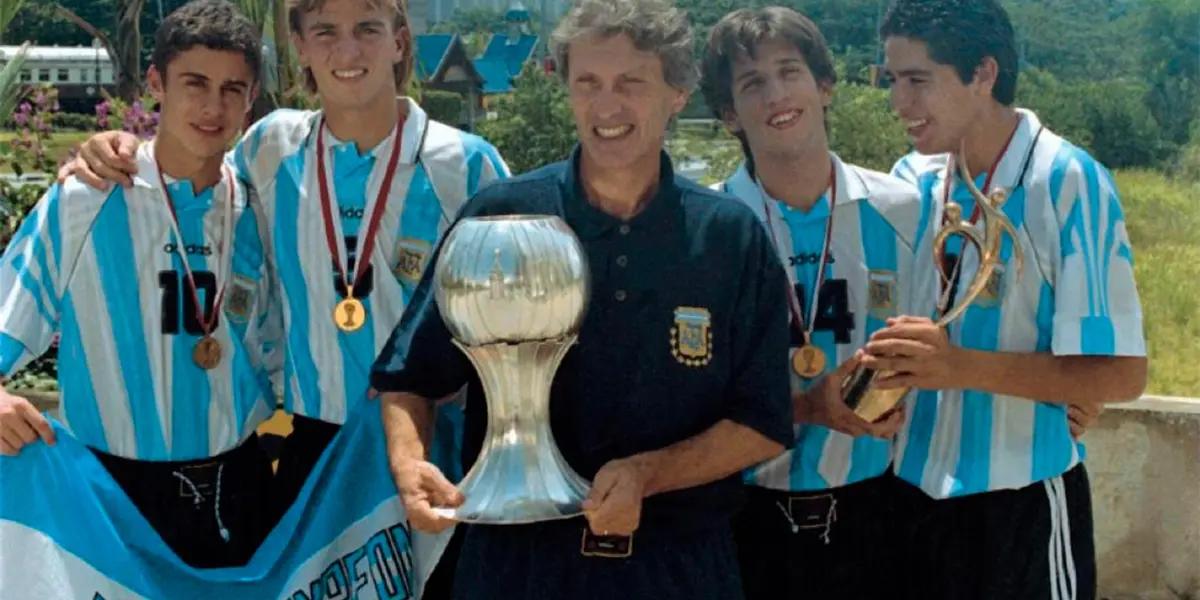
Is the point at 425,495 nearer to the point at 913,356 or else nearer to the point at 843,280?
the point at 913,356

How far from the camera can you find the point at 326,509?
3375 millimetres

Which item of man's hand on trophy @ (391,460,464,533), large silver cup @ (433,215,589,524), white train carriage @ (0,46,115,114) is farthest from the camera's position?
white train carriage @ (0,46,115,114)

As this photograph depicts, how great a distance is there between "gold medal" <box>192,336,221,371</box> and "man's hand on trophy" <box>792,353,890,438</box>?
1.41 metres

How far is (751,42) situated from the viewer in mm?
3205

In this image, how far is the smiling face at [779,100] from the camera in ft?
10.4

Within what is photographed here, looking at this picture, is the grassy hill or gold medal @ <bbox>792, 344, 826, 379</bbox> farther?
the grassy hill

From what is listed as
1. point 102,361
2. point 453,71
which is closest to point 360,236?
point 102,361

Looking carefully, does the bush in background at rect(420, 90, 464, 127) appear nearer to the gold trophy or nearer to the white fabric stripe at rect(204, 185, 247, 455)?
the white fabric stripe at rect(204, 185, 247, 455)

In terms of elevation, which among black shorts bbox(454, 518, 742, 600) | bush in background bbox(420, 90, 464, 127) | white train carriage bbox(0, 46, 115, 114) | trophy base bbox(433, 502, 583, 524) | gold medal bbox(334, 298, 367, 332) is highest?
white train carriage bbox(0, 46, 115, 114)

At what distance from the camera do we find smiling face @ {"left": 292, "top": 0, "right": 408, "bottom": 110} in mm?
3348

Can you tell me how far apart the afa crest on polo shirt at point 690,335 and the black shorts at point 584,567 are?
1.06 feet

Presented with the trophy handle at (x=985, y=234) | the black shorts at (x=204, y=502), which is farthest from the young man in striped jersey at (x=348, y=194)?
the trophy handle at (x=985, y=234)

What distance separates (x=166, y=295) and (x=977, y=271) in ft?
6.20

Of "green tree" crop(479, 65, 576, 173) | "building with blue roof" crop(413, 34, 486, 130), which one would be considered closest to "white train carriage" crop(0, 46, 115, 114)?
"building with blue roof" crop(413, 34, 486, 130)
